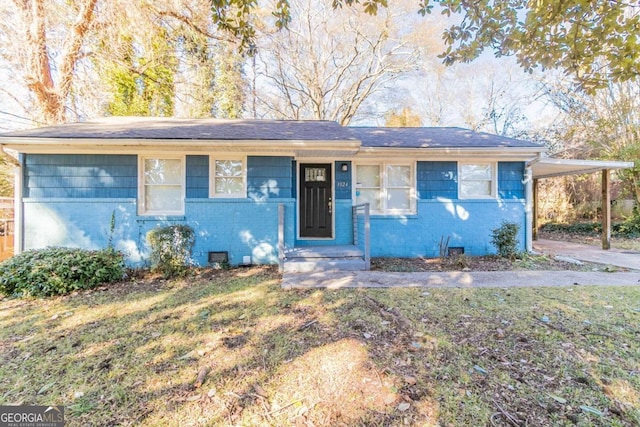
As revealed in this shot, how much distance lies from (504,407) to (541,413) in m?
0.22

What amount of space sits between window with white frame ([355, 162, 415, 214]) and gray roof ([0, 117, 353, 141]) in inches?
47.3

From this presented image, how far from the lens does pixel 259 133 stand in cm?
660

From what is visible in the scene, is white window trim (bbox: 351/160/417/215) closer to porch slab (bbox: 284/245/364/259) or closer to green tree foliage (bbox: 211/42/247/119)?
porch slab (bbox: 284/245/364/259)

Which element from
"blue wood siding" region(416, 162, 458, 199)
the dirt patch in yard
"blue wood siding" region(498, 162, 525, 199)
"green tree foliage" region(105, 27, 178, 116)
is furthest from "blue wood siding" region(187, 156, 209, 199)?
"green tree foliage" region(105, 27, 178, 116)

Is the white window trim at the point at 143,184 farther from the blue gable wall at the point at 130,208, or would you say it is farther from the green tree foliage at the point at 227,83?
the green tree foliage at the point at 227,83

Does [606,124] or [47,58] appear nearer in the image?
[47,58]

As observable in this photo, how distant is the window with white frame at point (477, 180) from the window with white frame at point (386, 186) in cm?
131

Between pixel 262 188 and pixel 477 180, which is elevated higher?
pixel 477 180

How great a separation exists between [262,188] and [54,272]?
3.76 metres

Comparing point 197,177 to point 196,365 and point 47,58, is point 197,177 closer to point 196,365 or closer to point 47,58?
point 196,365

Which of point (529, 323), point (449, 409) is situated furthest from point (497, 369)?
point (529, 323)

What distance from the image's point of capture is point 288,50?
1703 centimetres

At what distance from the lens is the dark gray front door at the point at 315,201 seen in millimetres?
7316

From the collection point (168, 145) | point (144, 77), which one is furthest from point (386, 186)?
point (144, 77)
